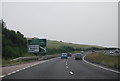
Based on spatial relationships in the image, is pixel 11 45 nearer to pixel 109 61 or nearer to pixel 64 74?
pixel 109 61

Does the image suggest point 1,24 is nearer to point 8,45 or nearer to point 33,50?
point 8,45

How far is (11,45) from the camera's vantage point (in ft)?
228

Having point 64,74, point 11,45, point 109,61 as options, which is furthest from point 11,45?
point 64,74

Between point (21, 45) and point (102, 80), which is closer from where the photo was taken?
point (102, 80)

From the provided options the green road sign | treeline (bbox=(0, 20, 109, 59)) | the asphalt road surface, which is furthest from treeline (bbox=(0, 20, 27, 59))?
the asphalt road surface

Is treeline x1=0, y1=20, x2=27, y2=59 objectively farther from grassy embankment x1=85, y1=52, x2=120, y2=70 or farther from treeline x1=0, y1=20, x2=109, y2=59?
grassy embankment x1=85, y1=52, x2=120, y2=70

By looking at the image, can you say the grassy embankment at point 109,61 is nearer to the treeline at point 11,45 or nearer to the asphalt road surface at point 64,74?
the asphalt road surface at point 64,74

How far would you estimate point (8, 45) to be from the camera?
221ft

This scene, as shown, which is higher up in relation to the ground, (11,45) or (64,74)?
(11,45)

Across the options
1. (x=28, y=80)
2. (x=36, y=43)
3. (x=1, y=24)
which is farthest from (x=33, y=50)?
(x=28, y=80)

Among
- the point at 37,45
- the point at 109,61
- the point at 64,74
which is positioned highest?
the point at 37,45

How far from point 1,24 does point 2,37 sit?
45.2 ft

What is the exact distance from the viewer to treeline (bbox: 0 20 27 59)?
63334 millimetres

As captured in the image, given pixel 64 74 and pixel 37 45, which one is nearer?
pixel 64 74
